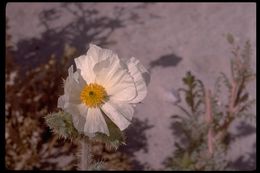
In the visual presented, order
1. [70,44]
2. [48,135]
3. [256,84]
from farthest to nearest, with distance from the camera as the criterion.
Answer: [70,44]
[256,84]
[48,135]

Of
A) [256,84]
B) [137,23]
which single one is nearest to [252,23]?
[256,84]

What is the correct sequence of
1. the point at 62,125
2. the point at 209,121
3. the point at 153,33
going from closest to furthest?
the point at 62,125, the point at 209,121, the point at 153,33

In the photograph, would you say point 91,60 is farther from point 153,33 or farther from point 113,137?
point 153,33

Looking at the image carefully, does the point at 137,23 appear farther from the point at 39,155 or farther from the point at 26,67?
the point at 39,155

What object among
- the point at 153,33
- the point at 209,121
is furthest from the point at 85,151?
the point at 153,33

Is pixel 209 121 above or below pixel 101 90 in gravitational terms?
below

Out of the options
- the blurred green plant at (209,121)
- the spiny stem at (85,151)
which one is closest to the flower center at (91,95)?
the spiny stem at (85,151)

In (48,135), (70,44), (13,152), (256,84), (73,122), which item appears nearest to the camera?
(73,122)
